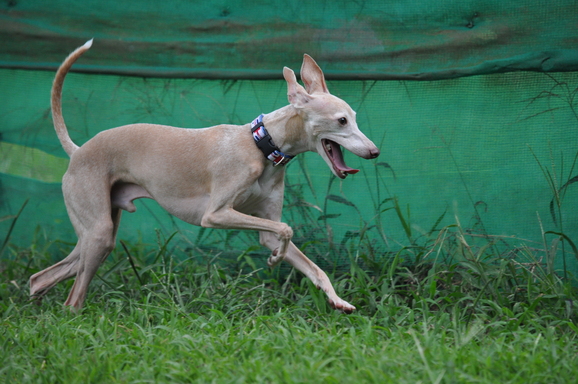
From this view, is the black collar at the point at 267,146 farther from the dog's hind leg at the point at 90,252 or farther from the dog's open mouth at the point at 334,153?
the dog's hind leg at the point at 90,252

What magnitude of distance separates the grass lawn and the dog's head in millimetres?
890

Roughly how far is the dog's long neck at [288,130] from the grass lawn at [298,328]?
3.06ft

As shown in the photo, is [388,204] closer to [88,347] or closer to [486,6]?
[486,6]

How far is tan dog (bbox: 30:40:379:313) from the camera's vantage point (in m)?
3.41

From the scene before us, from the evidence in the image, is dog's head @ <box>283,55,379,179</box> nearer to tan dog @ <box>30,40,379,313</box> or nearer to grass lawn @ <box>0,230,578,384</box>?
tan dog @ <box>30,40,379,313</box>

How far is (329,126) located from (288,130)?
0.25m

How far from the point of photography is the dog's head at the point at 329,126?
10.9ft

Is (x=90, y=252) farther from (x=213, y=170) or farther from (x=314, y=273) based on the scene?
(x=314, y=273)

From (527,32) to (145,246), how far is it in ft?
11.1

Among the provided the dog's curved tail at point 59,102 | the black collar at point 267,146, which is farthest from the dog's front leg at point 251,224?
the dog's curved tail at point 59,102

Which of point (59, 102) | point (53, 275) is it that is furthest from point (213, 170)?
point (53, 275)

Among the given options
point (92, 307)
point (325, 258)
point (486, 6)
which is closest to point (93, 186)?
point (92, 307)

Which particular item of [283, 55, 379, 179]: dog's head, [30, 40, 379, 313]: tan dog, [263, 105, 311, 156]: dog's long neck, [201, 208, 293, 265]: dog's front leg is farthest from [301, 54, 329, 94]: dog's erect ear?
[201, 208, 293, 265]: dog's front leg

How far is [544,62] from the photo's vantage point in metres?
4.02
